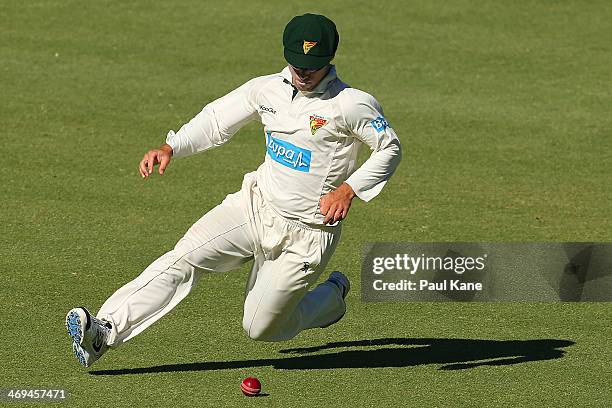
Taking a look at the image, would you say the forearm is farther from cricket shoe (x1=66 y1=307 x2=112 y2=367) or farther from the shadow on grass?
cricket shoe (x1=66 y1=307 x2=112 y2=367)

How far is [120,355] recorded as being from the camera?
8711mm

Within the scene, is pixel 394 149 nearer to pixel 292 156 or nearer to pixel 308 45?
pixel 292 156

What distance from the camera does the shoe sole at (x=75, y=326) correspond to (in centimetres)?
799

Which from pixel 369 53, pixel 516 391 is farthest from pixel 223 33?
pixel 516 391

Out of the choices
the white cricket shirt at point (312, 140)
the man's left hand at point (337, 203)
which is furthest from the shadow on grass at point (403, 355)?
the man's left hand at point (337, 203)

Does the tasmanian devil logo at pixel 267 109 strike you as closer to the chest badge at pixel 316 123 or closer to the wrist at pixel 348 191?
the chest badge at pixel 316 123

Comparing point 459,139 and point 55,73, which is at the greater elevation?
point 55,73

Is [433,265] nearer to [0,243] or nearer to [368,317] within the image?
[368,317]

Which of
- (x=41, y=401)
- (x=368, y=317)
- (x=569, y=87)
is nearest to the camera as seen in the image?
(x=41, y=401)

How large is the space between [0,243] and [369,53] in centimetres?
621

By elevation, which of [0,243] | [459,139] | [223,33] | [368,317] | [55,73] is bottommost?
[368,317]

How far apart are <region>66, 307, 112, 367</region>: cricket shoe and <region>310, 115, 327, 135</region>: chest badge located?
1681 mm

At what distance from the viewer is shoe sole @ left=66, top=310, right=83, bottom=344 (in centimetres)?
799

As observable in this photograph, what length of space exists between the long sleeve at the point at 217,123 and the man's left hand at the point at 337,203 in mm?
843
